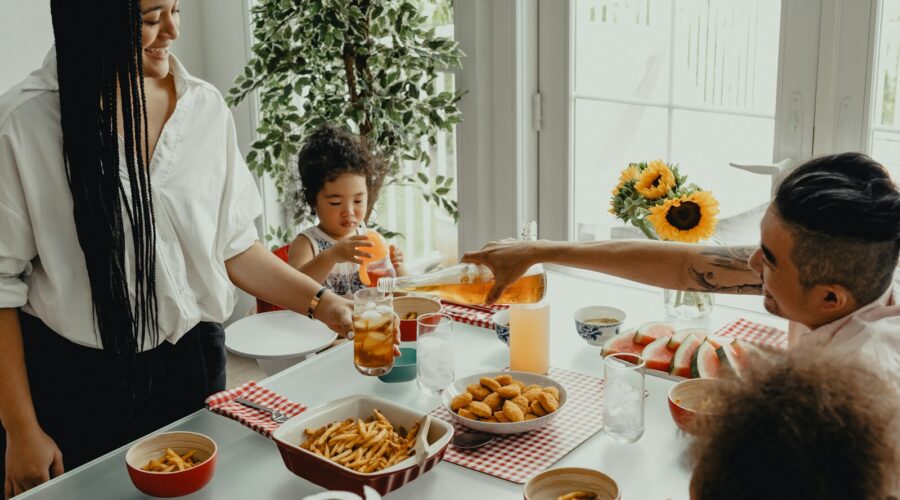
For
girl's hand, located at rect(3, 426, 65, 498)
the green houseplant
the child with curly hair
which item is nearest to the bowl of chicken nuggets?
girl's hand, located at rect(3, 426, 65, 498)

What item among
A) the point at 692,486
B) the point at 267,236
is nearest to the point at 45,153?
the point at 692,486

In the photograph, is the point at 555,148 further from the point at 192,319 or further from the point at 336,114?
the point at 192,319

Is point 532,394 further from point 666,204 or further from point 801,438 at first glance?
point 801,438

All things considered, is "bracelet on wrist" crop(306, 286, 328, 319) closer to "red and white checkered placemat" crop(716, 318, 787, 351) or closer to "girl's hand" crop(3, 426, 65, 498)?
"girl's hand" crop(3, 426, 65, 498)

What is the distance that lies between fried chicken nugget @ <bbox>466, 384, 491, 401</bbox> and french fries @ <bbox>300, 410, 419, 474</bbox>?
16cm

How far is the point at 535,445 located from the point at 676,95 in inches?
63.4

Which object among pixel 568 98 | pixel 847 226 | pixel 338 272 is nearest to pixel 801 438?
pixel 847 226

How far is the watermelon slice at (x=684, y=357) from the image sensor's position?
5.99 ft

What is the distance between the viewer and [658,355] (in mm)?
1871

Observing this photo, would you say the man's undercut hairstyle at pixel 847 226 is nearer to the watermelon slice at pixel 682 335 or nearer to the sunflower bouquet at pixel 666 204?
the watermelon slice at pixel 682 335

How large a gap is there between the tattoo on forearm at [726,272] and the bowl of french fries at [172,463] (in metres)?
0.95

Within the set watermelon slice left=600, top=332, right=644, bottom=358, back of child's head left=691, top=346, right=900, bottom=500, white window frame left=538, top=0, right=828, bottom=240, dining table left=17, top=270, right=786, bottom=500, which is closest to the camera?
back of child's head left=691, top=346, right=900, bottom=500

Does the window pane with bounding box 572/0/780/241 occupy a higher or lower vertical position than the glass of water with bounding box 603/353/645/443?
higher

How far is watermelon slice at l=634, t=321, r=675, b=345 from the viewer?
193cm
